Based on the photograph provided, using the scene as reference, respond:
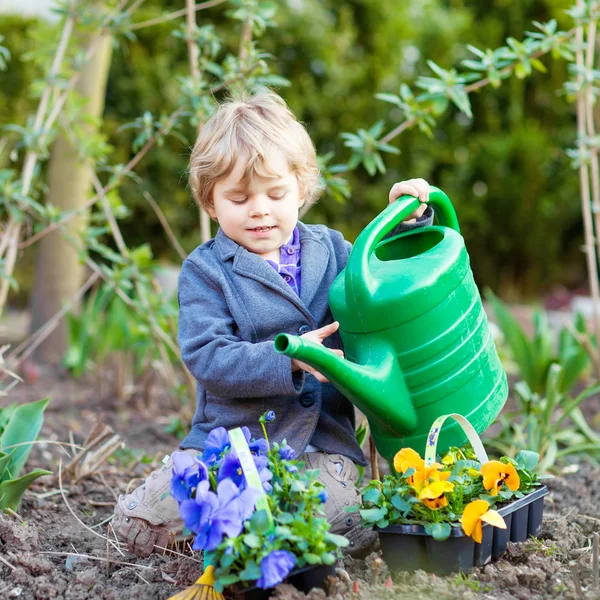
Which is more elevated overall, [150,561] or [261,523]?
[261,523]

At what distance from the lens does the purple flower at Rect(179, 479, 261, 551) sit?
4.03 ft

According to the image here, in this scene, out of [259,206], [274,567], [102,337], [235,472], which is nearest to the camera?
[274,567]

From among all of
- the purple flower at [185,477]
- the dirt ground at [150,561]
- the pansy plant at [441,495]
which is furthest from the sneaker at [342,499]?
the purple flower at [185,477]

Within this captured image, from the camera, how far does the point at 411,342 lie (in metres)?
1.52

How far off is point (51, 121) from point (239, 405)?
1.40m

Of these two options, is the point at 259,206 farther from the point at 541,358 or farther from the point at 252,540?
the point at 541,358

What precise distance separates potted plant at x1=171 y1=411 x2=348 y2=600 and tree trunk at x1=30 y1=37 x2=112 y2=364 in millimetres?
2809

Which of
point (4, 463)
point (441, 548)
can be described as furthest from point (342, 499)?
point (4, 463)

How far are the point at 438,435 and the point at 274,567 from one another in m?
0.47

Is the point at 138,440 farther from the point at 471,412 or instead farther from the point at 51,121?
the point at 471,412

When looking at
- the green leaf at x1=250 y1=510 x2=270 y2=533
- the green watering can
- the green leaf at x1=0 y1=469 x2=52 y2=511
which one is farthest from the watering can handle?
the green leaf at x1=0 y1=469 x2=52 y2=511

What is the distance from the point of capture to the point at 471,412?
160 centimetres

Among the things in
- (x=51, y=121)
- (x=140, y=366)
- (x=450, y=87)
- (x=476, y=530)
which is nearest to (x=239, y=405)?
(x=476, y=530)

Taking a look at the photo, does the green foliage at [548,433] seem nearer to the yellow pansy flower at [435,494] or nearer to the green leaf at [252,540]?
the yellow pansy flower at [435,494]
